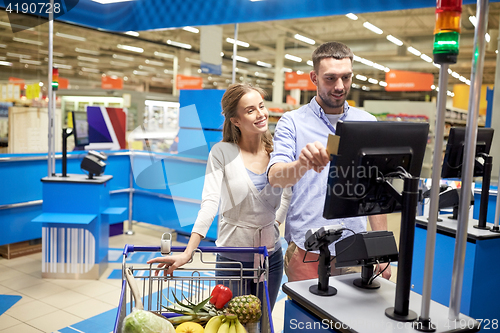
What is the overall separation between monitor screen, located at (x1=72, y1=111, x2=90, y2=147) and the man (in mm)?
3652

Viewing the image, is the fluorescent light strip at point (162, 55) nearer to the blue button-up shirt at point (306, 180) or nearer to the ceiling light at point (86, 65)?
the ceiling light at point (86, 65)

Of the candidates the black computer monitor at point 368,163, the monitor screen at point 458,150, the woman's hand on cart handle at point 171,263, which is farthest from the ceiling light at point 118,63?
the black computer monitor at point 368,163

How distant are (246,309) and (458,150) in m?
2.10

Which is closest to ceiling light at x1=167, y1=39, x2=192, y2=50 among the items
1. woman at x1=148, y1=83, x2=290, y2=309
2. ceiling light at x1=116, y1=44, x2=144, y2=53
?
ceiling light at x1=116, y1=44, x2=144, y2=53

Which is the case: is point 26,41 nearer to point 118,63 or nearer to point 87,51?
point 87,51

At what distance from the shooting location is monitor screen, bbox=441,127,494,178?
108 inches

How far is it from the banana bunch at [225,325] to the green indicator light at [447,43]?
37.4 inches

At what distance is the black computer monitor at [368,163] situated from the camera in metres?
1.12

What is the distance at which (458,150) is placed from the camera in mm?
2793

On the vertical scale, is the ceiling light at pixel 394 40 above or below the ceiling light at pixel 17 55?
above

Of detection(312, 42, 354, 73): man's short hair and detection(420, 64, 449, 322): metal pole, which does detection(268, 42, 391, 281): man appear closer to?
detection(312, 42, 354, 73): man's short hair

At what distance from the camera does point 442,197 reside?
2832 millimetres

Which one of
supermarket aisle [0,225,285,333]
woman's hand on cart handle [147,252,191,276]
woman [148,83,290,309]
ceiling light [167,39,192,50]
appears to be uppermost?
ceiling light [167,39,192,50]

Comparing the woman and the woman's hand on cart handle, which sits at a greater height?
the woman
